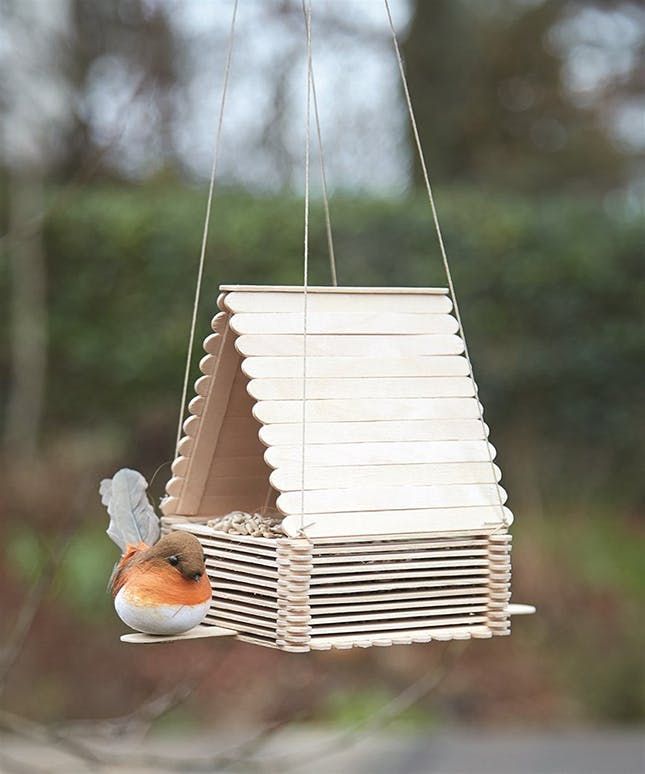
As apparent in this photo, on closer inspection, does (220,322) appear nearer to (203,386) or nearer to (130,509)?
(203,386)

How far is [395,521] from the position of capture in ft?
6.64

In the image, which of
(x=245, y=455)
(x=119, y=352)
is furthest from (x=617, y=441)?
(x=245, y=455)

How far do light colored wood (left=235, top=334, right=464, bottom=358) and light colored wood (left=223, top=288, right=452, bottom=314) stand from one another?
1.9 inches

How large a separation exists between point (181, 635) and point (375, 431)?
455 millimetres

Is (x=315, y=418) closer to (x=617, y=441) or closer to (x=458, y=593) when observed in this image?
(x=458, y=593)

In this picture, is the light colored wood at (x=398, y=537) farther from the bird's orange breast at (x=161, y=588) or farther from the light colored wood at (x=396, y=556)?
the bird's orange breast at (x=161, y=588)

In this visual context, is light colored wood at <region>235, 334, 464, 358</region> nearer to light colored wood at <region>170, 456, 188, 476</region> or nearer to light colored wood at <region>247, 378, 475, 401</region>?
light colored wood at <region>247, 378, 475, 401</region>

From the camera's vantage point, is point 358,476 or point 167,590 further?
point 358,476

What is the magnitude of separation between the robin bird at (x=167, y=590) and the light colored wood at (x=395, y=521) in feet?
0.51

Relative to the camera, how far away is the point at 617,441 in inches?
299

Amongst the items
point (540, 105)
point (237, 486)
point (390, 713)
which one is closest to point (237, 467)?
point (237, 486)

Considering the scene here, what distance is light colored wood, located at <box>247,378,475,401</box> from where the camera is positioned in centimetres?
205

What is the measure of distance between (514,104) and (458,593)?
27.6ft

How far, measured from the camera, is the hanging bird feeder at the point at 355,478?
1981mm
